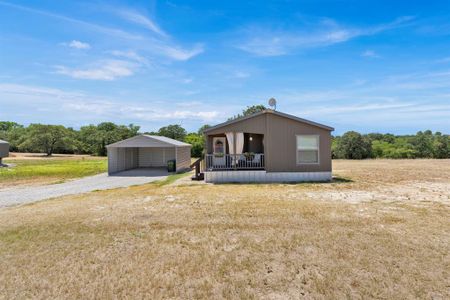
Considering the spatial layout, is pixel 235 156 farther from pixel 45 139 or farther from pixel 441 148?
pixel 45 139

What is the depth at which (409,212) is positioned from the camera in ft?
20.3

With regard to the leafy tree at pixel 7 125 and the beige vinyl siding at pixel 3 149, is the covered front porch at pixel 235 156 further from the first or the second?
the leafy tree at pixel 7 125

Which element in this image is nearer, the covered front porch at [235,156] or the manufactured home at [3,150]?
the covered front porch at [235,156]

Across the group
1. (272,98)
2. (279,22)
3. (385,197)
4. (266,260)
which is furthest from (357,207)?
(279,22)

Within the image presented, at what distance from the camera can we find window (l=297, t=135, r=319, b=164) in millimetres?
12336

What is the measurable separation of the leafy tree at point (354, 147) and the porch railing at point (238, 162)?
25472 mm

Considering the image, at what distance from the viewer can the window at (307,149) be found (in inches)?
486

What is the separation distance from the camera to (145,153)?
2211 centimetres

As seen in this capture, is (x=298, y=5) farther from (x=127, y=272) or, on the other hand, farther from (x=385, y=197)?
(x=127, y=272)

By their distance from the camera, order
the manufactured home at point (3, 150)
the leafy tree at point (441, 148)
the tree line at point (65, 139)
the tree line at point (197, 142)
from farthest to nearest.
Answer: the tree line at point (65, 139), the leafy tree at point (441, 148), the tree line at point (197, 142), the manufactured home at point (3, 150)

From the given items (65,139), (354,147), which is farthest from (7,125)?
(354,147)

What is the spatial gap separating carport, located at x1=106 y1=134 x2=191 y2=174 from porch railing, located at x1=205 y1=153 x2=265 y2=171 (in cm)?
427

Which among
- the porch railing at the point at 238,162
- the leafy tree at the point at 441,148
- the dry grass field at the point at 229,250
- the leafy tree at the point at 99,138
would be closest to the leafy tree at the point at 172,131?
the leafy tree at the point at 99,138

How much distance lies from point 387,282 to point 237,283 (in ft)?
6.31
